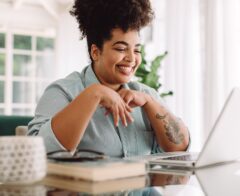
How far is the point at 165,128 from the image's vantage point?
151 centimetres

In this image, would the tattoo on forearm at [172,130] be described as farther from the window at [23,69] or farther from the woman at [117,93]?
the window at [23,69]

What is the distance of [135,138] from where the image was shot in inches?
59.4

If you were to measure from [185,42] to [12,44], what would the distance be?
3.35 m

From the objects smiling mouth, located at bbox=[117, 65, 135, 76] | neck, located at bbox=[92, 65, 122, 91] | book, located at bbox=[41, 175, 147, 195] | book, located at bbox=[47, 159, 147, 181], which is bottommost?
book, located at bbox=[41, 175, 147, 195]

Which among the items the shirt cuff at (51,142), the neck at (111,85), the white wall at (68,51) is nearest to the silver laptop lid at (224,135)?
the shirt cuff at (51,142)

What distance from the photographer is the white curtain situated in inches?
123

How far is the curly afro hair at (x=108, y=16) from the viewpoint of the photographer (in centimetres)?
150

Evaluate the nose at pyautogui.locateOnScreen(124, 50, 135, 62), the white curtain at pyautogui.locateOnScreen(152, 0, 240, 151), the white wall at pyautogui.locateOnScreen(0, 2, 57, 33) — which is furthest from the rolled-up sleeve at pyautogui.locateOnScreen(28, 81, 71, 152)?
the white wall at pyautogui.locateOnScreen(0, 2, 57, 33)

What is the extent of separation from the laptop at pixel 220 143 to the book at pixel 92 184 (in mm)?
249

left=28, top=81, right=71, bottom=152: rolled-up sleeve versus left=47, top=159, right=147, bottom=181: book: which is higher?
left=28, top=81, right=71, bottom=152: rolled-up sleeve

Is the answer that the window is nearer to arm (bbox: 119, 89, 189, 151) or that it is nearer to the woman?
the woman

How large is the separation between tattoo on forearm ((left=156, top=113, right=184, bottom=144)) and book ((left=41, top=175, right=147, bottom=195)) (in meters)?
0.58

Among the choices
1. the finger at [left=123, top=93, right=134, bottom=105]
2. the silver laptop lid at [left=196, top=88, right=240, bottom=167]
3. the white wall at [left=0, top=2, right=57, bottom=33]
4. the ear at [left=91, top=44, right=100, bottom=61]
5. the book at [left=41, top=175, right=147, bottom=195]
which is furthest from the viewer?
the white wall at [left=0, top=2, right=57, bottom=33]

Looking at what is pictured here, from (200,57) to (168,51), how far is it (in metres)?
0.54
